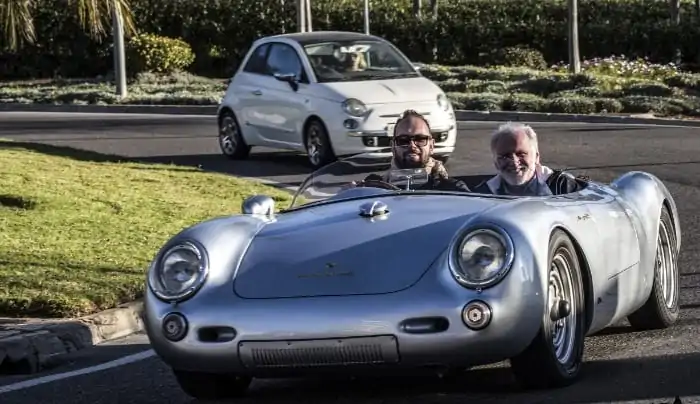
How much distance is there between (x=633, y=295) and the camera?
7.58 metres

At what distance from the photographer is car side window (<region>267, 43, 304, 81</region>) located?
1906 cm

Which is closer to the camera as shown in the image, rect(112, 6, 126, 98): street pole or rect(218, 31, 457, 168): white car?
rect(218, 31, 457, 168): white car

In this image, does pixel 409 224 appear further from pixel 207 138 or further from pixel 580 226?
pixel 207 138

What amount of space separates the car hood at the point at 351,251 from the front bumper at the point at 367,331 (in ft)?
0.29

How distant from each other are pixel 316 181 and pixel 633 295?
5.53ft

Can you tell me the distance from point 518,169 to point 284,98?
11497mm

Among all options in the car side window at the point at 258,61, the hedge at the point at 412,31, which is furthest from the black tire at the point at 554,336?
the hedge at the point at 412,31

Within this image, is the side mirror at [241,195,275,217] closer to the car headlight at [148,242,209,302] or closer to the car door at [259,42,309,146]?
the car headlight at [148,242,209,302]

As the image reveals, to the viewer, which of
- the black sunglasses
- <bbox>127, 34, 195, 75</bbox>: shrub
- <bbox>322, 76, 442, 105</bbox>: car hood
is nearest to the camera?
the black sunglasses

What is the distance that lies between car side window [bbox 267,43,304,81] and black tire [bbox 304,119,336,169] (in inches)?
28.3

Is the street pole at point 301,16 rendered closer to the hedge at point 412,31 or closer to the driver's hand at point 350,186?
the hedge at point 412,31

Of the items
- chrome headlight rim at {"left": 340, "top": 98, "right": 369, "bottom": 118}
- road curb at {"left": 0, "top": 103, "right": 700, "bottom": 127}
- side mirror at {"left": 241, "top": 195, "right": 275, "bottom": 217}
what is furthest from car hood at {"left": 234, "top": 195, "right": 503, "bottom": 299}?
road curb at {"left": 0, "top": 103, "right": 700, "bottom": 127}

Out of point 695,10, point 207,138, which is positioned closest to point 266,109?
point 207,138

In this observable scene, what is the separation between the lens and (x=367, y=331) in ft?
20.2
